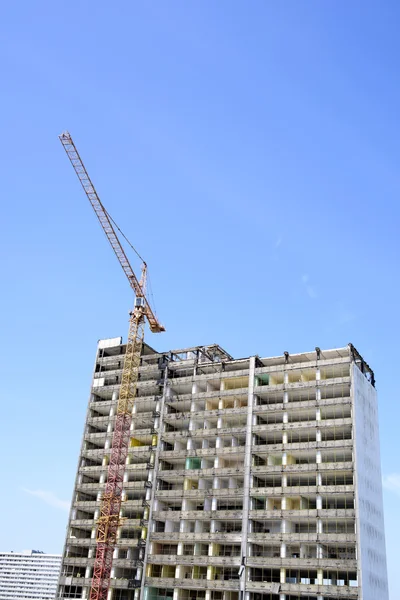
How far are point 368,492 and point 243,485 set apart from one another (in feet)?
67.1

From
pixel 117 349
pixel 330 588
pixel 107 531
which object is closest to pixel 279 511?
pixel 330 588

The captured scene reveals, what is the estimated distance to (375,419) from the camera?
112m

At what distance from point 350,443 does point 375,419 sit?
16.3 metres

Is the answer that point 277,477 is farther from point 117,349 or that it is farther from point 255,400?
point 117,349

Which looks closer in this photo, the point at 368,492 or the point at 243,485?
the point at 368,492

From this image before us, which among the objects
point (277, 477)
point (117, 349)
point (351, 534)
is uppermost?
point (117, 349)

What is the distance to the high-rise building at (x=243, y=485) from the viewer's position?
93875 millimetres

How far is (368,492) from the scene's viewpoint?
99.5 metres

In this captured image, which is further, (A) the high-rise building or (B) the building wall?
(A) the high-rise building

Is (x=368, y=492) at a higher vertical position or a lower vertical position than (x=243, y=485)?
lower

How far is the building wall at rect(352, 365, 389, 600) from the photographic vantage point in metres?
91.6

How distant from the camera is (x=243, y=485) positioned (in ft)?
344

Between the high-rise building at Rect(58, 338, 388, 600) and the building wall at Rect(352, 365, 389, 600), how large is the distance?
0.32 metres

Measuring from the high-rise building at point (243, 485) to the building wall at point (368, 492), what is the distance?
1.06 ft
